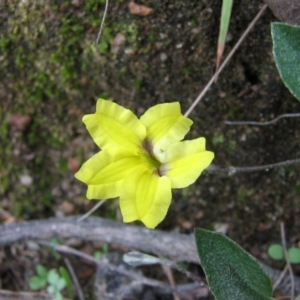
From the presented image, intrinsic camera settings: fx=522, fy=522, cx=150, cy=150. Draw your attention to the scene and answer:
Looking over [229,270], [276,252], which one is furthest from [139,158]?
[276,252]

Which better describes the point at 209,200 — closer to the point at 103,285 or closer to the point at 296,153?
the point at 296,153

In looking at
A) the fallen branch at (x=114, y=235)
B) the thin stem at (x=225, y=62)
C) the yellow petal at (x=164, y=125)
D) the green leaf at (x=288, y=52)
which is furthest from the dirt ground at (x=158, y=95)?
the yellow petal at (x=164, y=125)

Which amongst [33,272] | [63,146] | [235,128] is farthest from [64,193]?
[235,128]

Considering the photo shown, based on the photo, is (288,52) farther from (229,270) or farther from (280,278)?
(280,278)

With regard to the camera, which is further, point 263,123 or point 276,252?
point 276,252

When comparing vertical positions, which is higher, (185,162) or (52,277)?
(185,162)

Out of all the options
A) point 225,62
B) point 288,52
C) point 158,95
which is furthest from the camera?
point 158,95

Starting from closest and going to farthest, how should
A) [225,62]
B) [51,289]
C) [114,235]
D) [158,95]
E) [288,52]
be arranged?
[288,52] < [225,62] < [158,95] < [114,235] < [51,289]

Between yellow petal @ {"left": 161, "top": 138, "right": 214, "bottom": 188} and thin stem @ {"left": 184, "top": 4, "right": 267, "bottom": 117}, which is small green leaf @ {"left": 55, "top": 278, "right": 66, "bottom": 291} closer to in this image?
thin stem @ {"left": 184, "top": 4, "right": 267, "bottom": 117}
